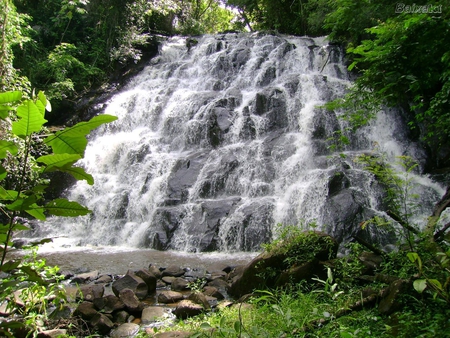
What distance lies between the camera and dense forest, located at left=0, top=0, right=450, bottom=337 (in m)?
1.38

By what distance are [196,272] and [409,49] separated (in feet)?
17.2

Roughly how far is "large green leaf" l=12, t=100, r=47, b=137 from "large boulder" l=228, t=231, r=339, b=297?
4020 millimetres

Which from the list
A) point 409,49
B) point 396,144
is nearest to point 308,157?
point 396,144

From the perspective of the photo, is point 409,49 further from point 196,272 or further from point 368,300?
point 196,272

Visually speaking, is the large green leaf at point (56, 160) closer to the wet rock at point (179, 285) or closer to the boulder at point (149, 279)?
the boulder at point (149, 279)

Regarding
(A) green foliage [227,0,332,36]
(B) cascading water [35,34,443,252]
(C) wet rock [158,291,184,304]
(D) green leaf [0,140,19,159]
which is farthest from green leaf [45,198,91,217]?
(A) green foliage [227,0,332,36]

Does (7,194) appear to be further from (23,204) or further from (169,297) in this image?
(169,297)


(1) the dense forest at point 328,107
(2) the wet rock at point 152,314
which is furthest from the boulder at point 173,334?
(2) the wet rock at point 152,314

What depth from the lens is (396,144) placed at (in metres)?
10.8

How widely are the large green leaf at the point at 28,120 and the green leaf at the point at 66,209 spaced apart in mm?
308

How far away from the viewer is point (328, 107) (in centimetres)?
592

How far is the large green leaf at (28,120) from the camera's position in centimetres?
130

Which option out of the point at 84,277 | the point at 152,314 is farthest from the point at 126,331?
the point at 84,277

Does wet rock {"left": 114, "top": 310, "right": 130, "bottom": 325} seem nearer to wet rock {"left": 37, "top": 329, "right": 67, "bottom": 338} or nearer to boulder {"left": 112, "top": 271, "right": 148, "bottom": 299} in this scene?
boulder {"left": 112, "top": 271, "right": 148, "bottom": 299}
